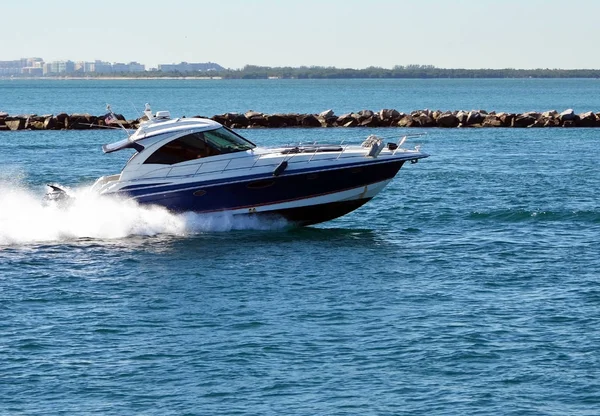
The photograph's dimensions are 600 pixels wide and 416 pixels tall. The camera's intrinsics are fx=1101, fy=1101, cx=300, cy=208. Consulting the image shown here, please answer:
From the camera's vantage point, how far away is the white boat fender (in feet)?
80.8

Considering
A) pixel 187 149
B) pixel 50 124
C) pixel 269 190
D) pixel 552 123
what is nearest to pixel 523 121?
pixel 552 123

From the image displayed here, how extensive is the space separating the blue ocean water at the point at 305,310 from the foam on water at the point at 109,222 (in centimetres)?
5

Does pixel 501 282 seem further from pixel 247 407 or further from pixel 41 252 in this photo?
pixel 41 252

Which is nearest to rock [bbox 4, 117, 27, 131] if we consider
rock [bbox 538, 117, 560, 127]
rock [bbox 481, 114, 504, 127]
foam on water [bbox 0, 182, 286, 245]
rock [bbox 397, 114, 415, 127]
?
rock [bbox 397, 114, 415, 127]

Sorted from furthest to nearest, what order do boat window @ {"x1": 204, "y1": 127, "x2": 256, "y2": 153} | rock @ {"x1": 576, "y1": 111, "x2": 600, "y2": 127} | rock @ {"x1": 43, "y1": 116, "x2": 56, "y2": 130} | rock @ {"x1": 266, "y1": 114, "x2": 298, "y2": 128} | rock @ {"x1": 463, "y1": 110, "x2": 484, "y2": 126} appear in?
rock @ {"x1": 43, "y1": 116, "x2": 56, "y2": 130} → rock @ {"x1": 266, "y1": 114, "x2": 298, "y2": 128} → rock @ {"x1": 463, "y1": 110, "x2": 484, "y2": 126} → rock @ {"x1": 576, "y1": 111, "x2": 600, "y2": 127} → boat window @ {"x1": 204, "y1": 127, "x2": 256, "y2": 153}

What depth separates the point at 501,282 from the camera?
20500mm

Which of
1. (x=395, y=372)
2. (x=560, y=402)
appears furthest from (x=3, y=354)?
(x=560, y=402)

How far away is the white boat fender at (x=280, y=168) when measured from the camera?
80.8 ft

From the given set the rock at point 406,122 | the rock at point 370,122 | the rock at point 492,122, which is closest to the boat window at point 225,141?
the rock at point 406,122

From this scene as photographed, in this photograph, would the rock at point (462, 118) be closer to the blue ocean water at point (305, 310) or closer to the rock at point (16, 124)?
the rock at point (16, 124)

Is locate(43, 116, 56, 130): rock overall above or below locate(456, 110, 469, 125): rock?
below

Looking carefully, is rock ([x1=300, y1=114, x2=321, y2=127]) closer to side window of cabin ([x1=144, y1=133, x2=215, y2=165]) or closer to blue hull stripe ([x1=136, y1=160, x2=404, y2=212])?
blue hull stripe ([x1=136, y1=160, x2=404, y2=212])

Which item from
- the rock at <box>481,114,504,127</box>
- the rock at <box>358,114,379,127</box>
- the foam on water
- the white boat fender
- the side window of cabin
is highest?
the side window of cabin

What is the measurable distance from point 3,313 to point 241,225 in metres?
8.03
